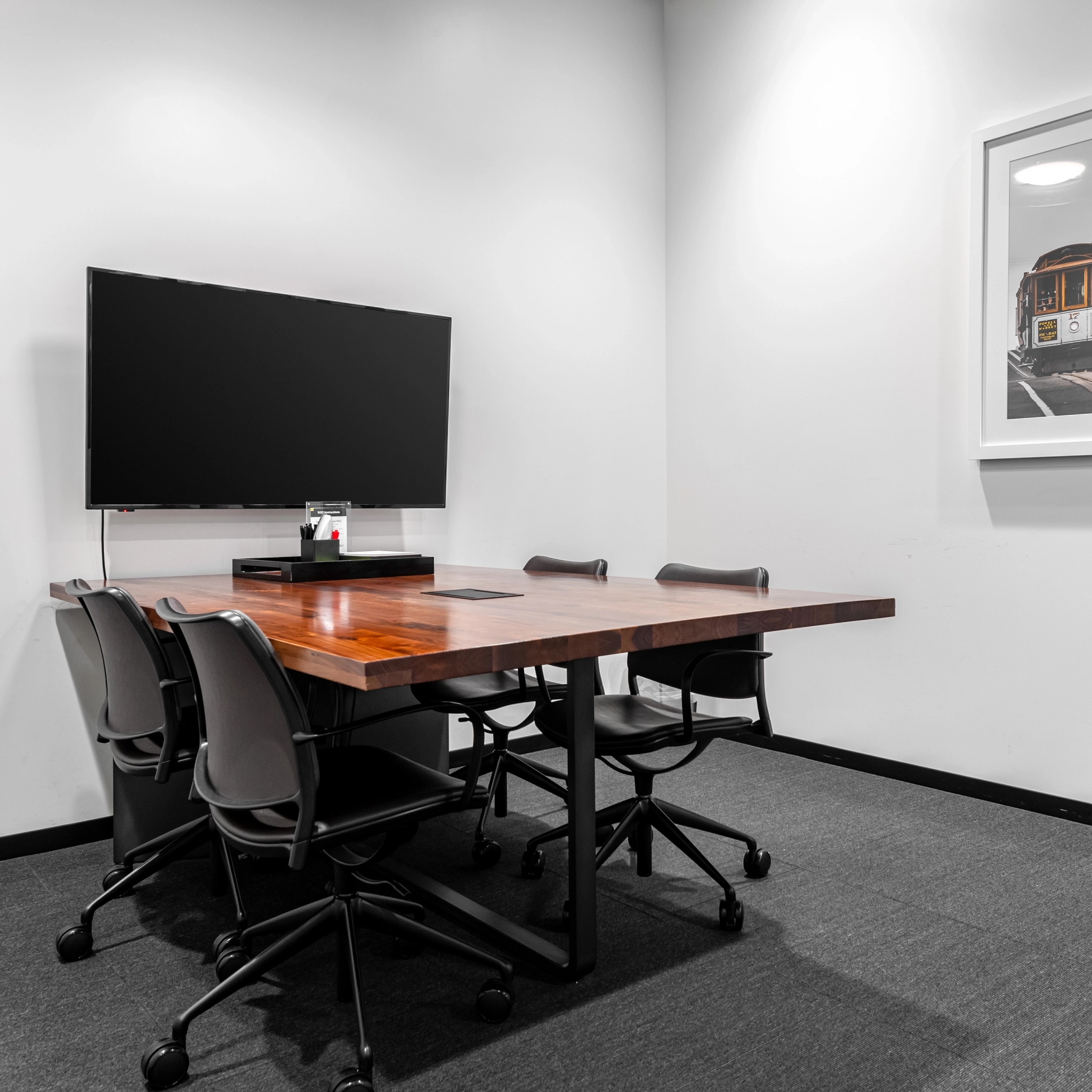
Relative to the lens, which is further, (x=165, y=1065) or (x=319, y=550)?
(x=319, y=550)

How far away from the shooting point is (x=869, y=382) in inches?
159

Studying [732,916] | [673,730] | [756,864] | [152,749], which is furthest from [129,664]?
[756,864]

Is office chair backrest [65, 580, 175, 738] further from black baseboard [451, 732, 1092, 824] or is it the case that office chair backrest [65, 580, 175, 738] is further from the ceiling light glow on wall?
the ceiling light glow on wall

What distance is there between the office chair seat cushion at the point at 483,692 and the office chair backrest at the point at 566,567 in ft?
1.53

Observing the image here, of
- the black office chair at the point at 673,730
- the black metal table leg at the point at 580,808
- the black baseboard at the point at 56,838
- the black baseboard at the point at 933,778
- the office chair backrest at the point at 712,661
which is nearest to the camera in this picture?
the black metal table leg at the point at 580,808

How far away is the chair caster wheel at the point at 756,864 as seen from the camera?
2.80 meters

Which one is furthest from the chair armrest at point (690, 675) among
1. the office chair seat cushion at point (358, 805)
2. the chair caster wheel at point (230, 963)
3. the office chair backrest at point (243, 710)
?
the chair caster wheel at point (230, 963)

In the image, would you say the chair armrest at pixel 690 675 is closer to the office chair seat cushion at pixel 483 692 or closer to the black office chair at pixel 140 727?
the office chair seat cushion at pixel 483 692

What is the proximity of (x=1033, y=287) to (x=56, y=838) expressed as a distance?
12.9ft

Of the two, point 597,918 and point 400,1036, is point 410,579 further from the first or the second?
point 400,1036

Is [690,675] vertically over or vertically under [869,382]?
under

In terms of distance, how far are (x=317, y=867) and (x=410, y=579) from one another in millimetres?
1006

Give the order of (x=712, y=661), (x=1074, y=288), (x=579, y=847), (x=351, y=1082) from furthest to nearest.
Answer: (x=1074, y=288)
(x=712, y=661)
(x=579, y=847)
(x=351, y=1082)

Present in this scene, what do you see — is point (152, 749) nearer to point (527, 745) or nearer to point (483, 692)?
point (483, 692)
